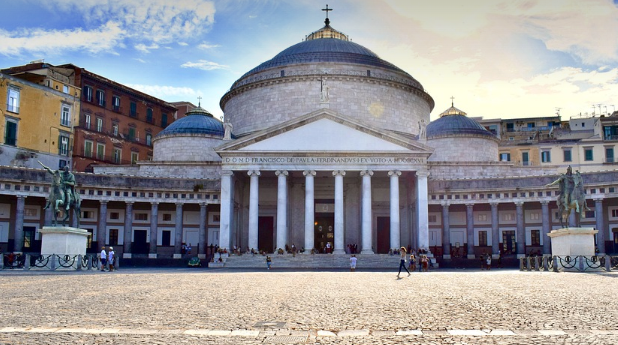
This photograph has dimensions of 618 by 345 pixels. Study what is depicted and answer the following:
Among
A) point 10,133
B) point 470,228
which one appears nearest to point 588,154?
point 470,228

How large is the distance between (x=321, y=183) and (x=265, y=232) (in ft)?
21.3

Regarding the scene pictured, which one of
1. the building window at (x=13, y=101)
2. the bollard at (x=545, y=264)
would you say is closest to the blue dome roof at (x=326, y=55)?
the building window at (x=13, y=101)

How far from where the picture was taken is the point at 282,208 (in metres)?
49.4

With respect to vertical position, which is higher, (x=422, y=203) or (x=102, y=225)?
(x=422, y=203)

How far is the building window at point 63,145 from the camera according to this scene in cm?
6444

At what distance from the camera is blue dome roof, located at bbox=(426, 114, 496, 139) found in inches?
2508

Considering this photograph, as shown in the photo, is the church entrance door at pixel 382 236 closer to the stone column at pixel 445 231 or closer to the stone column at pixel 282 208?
the stone column at pixel 445 231

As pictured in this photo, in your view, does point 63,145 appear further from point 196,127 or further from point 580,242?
point 580,242

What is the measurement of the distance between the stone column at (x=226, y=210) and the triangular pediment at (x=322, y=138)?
7.15 feet

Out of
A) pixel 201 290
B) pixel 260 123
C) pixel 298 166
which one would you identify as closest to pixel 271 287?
pixel 201 290

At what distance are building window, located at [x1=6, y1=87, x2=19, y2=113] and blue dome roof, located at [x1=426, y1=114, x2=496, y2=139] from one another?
3916 cm

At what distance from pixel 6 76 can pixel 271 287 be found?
46077 millimetres

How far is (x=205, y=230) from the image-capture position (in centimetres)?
5697

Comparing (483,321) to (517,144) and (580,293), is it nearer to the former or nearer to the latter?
(580,293)
